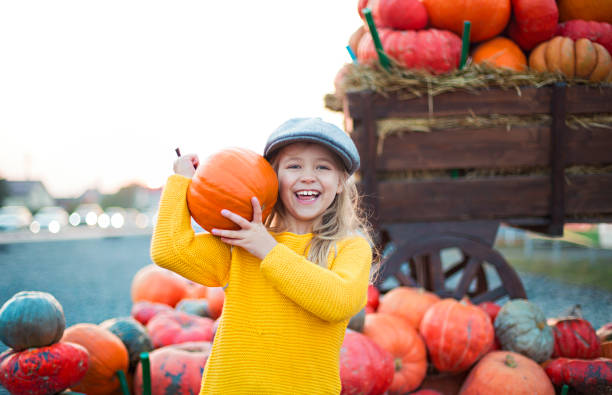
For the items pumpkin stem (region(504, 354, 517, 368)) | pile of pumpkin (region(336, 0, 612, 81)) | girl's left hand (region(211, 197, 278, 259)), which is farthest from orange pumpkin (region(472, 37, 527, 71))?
girl's left hand (region(211, 197, 278, 259))

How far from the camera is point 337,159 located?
5.96 feet

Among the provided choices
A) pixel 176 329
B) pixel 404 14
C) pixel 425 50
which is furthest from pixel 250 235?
pixel 404 14

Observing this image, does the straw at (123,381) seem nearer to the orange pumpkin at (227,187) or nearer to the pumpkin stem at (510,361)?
the orange pumpkin at (227,187)

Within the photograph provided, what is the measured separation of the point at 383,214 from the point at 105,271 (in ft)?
17.3

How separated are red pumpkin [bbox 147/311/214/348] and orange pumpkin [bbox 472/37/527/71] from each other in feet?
9.56

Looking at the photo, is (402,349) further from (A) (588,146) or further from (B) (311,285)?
(A) (588,146)

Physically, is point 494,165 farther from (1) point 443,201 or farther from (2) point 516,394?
(2) point 516,394

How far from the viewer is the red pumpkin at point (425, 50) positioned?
3.43m

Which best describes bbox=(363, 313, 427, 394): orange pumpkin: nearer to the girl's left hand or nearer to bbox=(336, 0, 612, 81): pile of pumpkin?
the girl's left hand

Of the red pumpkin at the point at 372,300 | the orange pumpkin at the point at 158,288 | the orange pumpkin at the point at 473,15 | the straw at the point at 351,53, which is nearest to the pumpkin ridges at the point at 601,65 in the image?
the orange pumpkin at the point at 473,15

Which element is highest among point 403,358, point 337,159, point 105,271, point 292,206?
point 337,159

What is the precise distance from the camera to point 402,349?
2.95 metres

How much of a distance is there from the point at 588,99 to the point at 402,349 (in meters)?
2.34

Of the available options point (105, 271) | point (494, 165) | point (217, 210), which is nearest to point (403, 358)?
point (494, 165)
